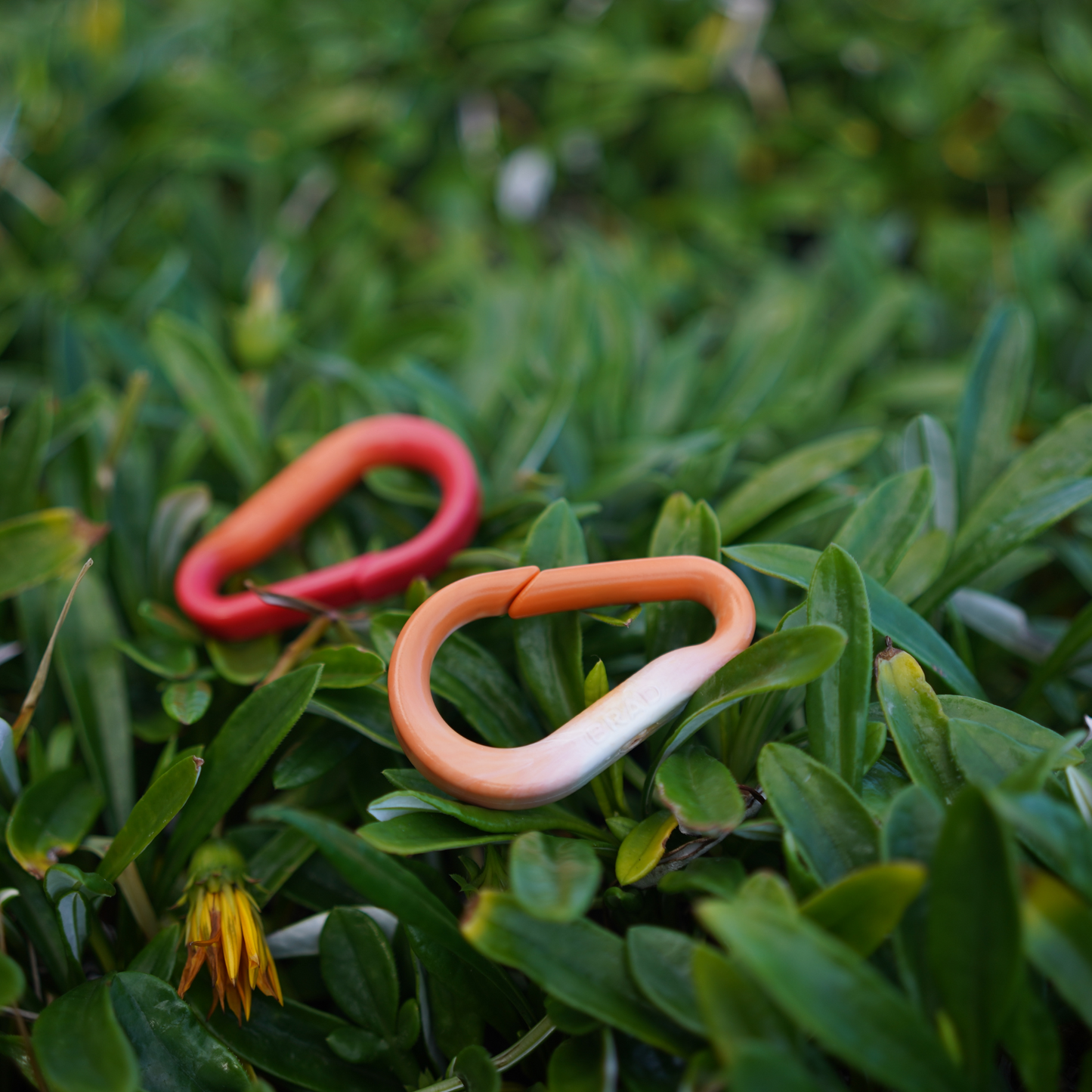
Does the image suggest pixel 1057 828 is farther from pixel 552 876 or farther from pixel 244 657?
pixel 244 657

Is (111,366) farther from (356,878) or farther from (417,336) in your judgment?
(356,878)

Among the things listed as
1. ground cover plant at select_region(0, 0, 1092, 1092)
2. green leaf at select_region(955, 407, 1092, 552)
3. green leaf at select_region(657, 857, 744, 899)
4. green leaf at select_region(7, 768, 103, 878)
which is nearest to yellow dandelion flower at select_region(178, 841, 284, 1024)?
ground cover plant at select_region(0, 0, 1092, 1092)

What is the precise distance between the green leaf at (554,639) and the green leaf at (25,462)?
599 mm

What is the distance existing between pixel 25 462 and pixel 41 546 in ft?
0.45

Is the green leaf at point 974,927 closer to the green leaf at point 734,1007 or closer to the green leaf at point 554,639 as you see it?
the green leaf at point 734,1007

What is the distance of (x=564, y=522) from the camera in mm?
798

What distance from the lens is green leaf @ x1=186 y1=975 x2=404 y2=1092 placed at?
68 cm

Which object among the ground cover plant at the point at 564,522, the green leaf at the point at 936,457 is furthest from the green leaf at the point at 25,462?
the green leaf at the point at 936,457

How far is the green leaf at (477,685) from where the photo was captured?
30.0 inches

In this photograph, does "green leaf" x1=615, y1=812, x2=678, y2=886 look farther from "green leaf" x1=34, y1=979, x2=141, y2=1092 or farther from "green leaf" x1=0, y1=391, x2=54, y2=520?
"green leaf" x1=0, y1=391, x2=54, y2=520

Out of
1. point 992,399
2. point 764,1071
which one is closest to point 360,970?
point 764,1071

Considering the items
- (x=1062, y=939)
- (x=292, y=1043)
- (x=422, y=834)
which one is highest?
(x=1062, y=939)

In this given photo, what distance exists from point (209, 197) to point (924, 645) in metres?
1.41

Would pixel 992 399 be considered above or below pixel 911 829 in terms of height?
above
